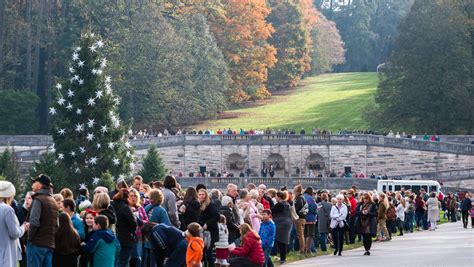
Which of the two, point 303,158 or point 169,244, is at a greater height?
point 303,158

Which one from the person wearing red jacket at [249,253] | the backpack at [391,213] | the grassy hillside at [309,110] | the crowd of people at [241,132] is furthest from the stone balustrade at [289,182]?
the person wearing red jacket at [249,253]

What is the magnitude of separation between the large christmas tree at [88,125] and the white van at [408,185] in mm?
12198

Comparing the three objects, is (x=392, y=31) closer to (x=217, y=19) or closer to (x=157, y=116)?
(x=217, y=19)

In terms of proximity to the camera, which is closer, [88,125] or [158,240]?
[158,240]

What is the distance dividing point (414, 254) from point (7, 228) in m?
14.3

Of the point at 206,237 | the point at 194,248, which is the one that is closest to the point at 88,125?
the point at 206,237

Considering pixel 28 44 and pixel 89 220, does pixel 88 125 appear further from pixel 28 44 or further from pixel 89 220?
pixel 89 220

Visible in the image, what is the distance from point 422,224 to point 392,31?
107906 mm

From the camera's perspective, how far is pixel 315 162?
79438mm

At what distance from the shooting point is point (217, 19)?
99.4 m

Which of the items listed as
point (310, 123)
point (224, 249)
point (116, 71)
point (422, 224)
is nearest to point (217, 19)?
point (310, 123)

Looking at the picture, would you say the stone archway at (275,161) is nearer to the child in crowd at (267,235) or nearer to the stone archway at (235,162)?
the stone archway at (235,162)

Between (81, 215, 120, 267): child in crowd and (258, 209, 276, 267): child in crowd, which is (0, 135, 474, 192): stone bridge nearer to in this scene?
(258, 209, 276, 267): child in crowd

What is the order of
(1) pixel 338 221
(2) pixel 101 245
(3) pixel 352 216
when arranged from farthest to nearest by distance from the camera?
1. (3) pixel 352 216
2. (1) pixel 338 221
3. (2) pixel 101 245
